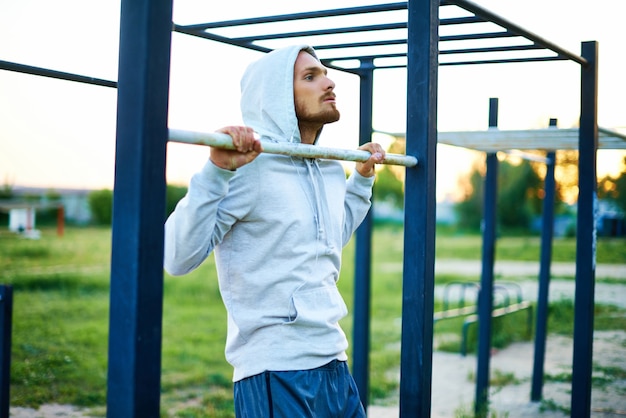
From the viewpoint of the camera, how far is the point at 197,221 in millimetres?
1631

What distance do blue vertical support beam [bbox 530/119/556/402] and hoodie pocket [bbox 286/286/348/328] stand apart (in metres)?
3.62

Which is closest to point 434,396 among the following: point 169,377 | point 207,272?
point 169,377

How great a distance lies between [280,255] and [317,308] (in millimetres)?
184

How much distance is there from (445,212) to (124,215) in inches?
1053

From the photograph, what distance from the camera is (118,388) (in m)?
1.20

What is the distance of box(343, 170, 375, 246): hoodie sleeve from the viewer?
2342mm

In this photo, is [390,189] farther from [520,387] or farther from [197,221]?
[197,221]

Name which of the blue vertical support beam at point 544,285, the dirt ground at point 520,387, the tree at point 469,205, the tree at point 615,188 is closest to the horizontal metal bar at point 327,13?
the dirt ground at point 520,387

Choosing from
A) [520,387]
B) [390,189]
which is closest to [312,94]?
[520,387]

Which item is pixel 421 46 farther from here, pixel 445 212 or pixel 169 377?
pixel 445 212

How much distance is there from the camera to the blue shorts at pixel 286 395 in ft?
6.07

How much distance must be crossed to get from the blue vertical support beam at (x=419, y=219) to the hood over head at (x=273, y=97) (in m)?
0.33

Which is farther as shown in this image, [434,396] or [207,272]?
[207,272]

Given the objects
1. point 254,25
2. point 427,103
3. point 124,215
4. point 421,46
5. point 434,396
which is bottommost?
point 434,396
